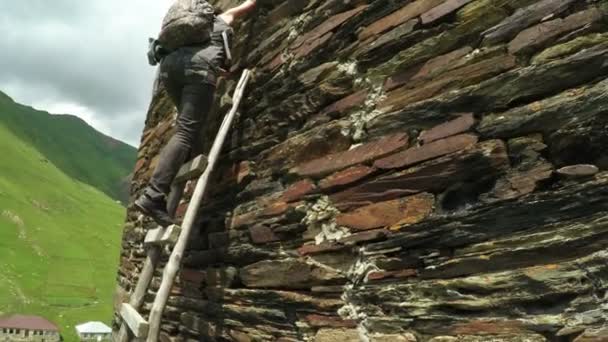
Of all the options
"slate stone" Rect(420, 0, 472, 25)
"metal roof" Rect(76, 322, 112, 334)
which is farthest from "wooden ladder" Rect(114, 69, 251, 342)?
"metal roof" Rect(76, 322, 112, 334)

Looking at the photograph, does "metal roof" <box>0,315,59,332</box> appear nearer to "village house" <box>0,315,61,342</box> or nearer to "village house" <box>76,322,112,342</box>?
"village house" <box>0,315,61,342</box>

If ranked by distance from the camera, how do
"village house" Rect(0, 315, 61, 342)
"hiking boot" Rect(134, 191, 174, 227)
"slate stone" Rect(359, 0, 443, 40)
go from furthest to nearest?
"village house" Rect(0, 315, 61, 342) < "hiking boot" Rect(134, 191, 174, 227) < "slate stone" Rect(359, 0, 443, 40)

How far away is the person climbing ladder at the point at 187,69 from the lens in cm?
404

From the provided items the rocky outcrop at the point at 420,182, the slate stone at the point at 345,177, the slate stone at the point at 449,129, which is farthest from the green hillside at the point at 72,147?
the slate stone at the point at 449,129

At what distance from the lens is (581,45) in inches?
97.2

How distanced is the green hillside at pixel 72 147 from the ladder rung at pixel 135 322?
14595 centimetres

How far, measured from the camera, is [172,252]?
367 centimetres

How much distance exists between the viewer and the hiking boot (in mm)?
3848

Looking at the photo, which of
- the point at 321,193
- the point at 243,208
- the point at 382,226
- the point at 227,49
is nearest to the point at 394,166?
the point at 382,226

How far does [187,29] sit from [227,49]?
1.24ft

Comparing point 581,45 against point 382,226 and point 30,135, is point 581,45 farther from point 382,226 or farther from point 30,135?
point 30,135

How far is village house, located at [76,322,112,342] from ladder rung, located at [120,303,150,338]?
40090 millimetres

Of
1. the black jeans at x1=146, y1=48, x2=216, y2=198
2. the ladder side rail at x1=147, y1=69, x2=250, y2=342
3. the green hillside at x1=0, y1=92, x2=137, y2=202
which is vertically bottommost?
the ladder side rail at x1=147, y1=69, x2=250, y2=342

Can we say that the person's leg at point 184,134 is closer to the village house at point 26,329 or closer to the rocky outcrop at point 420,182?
the rocky outcrop at point 420,182
